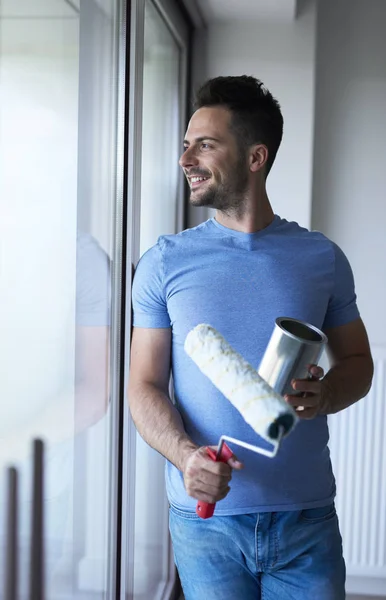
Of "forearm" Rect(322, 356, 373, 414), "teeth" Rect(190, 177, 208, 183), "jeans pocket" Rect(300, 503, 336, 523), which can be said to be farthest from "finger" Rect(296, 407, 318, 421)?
"teeth" Rect(190, 177, 208, 183)

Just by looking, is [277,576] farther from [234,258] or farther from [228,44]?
[228,44]

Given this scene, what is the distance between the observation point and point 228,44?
8.78 ft

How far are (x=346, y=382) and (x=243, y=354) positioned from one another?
25 cm

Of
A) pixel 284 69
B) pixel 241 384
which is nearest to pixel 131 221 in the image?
pixel 241 384

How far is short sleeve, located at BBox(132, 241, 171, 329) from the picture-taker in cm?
137

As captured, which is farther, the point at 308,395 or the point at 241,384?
the point at 308,395

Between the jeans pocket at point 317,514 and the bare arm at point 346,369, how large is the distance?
0.18m

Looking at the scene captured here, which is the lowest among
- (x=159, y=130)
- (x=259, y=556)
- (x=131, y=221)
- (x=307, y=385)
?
(x=259, y=556)

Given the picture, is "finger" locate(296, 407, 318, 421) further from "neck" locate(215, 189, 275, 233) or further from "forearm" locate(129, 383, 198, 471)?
"neck" locate(215, 189, 275, 233)

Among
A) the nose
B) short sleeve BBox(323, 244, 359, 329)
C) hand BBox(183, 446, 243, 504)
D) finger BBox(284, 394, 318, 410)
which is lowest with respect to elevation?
hand BBox(183, 446, 243, 504)

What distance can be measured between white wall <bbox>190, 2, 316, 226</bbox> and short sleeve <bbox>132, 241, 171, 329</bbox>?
1397mm

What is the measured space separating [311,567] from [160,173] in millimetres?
1359

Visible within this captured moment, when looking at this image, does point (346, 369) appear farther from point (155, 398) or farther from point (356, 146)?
point (356, 146)

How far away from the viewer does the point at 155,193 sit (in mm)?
2203
